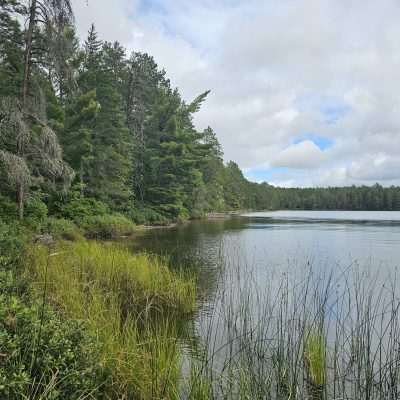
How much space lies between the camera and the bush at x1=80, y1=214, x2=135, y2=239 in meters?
17.8

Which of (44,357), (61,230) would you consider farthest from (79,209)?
(44,357)


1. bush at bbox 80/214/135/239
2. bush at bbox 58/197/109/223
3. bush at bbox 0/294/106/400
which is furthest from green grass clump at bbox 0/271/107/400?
bush at bbox 58/197/109/223

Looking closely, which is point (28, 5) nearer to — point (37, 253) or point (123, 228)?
point (37, 253)

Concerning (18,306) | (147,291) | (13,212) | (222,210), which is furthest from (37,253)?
(222,210)

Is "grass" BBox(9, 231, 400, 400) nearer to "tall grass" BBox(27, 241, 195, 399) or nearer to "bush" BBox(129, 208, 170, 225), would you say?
"tall grass" BBox(27, 241, 195, 399)

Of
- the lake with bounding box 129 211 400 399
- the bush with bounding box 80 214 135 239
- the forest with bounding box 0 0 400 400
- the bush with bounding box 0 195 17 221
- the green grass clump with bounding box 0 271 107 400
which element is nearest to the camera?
the green grass clump with bounding box 0 271 107 400

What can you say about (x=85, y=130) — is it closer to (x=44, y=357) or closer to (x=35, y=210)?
(x=35, y=210)

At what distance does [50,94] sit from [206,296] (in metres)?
14.1

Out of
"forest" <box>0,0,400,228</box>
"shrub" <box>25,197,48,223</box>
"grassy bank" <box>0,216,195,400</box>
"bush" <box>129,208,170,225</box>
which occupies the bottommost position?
"grassy bank" <box>0,216,195,400</box>

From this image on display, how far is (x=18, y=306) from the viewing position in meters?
2.73

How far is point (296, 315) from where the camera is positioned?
18.6ft

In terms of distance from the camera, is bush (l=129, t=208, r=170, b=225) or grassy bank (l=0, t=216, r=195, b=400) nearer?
grassy bank (l=0, t=216, r=195, b=400)

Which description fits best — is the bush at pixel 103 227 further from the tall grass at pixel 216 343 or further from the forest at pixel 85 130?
the tall grass at pixel 216 343

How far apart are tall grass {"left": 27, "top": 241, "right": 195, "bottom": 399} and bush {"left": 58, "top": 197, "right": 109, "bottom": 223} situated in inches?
405
